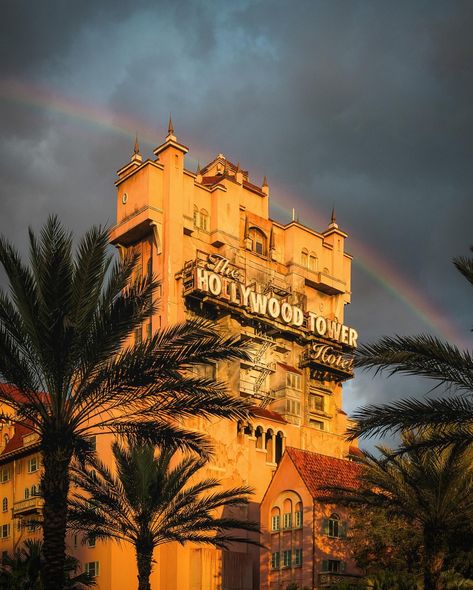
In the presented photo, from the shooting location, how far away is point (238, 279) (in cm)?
7062

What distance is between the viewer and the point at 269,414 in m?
69.8

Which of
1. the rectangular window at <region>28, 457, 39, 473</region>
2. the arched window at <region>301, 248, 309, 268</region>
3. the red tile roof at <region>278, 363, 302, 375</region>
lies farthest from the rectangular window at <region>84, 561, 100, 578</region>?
the arched window at <region>301, 248, 309, 268</region>

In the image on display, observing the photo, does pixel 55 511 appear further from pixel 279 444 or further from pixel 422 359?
pixel 279 444

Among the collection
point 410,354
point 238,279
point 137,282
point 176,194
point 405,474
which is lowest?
point 405,474

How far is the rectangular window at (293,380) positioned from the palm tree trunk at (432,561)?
3318 centimetres

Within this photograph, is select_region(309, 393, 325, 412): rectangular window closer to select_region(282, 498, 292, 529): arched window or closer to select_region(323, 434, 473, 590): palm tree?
select_region(282, 498, 292, 529): arched window

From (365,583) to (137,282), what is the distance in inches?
779

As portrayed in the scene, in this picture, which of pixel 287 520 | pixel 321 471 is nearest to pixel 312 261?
pixel 321 471

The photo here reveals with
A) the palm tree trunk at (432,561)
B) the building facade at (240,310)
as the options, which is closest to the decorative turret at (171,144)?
the building facade at (240,310)

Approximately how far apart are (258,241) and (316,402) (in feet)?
46.2

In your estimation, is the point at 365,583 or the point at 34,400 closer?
the point at 34,400

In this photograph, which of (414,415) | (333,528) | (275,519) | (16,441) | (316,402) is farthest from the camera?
(316,402)

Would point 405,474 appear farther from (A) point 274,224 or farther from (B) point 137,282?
(A) point 274,224

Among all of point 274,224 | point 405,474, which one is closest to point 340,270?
point 274,224
